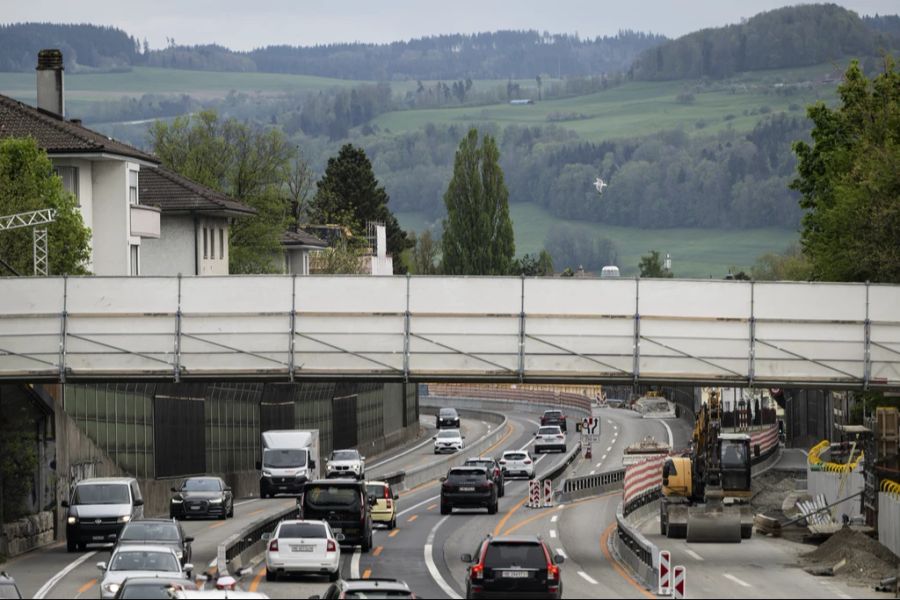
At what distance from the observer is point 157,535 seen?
1508 inches

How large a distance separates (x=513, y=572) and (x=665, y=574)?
16.1 feet

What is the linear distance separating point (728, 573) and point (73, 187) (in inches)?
1556

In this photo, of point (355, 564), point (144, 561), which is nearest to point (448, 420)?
point (355, 564)

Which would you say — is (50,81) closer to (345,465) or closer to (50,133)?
(50,133)

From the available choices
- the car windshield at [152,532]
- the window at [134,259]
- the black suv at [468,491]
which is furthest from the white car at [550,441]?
the car windshield at [152,532]

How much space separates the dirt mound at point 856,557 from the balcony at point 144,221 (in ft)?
126

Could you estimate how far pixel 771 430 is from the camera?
105562 millimetres

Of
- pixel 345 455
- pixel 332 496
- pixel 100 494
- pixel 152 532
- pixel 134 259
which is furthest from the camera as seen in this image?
pixel 345 455

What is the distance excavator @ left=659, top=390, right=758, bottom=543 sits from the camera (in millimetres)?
56125

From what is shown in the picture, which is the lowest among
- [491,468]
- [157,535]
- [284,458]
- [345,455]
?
[345,455]

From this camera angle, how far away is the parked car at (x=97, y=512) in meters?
47.2

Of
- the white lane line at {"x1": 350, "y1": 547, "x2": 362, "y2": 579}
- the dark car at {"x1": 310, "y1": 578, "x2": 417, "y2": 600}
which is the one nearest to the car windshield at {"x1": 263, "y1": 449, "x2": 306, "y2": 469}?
the white lane line at {"x1": 350, "y1": 547, "x2": 362, "y2": 579}

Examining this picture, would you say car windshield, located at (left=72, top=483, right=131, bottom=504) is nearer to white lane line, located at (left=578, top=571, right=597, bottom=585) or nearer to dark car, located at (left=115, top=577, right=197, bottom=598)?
white lane line, located at (left=578, top=571, right=597, bottom=585)

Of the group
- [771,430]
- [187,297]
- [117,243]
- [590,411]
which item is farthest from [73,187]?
[590,411]
